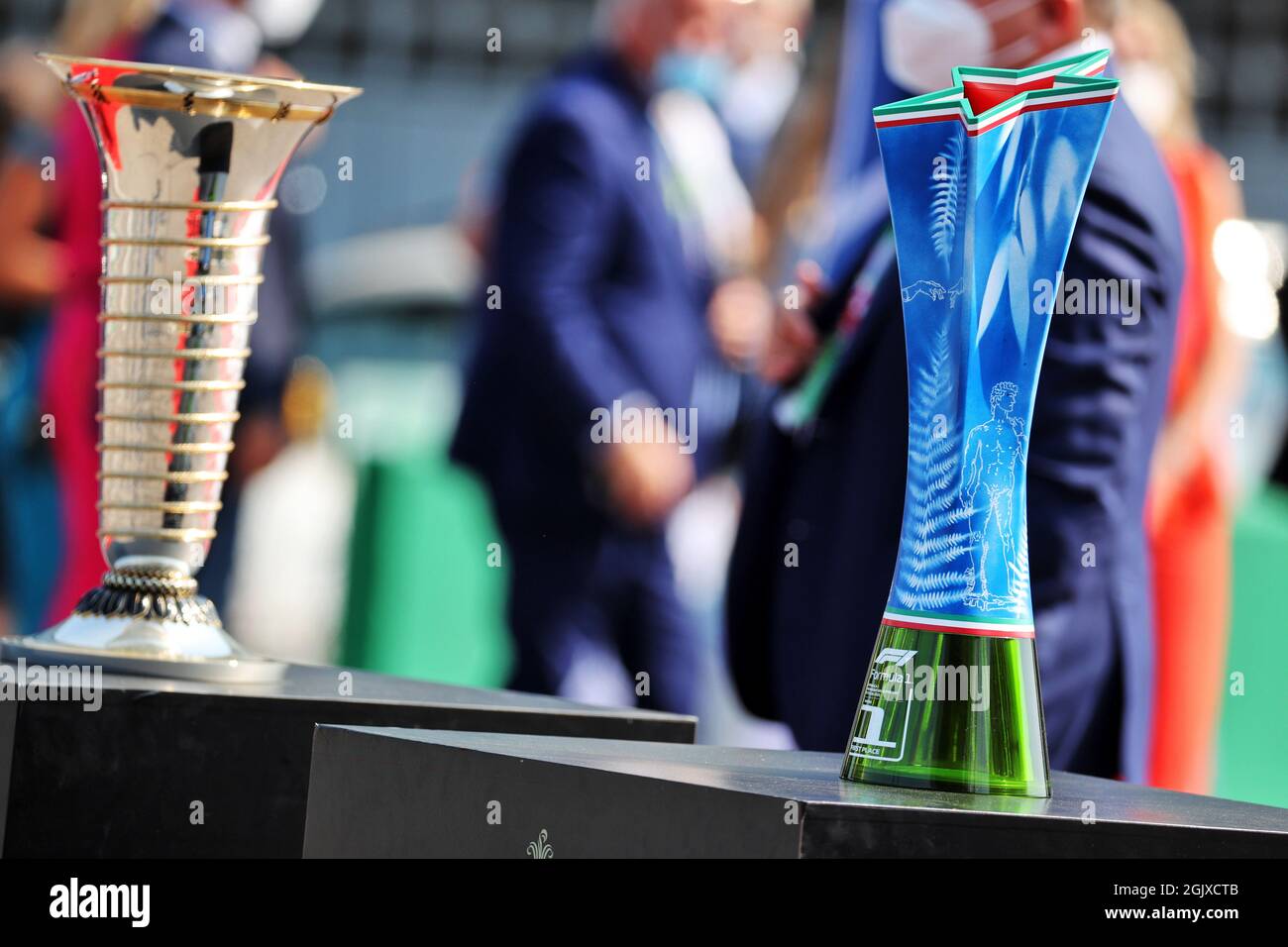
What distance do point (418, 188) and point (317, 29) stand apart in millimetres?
942

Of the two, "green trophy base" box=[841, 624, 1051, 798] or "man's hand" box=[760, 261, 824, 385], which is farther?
"man's hand" box=[760, 261, 824, 385]

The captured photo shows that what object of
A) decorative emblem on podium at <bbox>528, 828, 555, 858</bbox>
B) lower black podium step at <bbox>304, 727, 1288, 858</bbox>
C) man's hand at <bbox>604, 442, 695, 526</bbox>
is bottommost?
decorative emblem on podium at <bbox>528, 828, 555, 858</bbox>

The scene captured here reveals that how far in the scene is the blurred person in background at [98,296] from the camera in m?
3.63

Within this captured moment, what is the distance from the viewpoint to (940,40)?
2.23 m

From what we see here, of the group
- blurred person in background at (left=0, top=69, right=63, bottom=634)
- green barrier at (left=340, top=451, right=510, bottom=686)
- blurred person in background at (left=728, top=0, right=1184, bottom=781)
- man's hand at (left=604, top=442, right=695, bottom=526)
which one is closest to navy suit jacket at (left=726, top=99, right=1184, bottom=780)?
blurred person in background at (left=728, top=0, right=1184, bottom=781)

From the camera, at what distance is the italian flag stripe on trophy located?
136 cm

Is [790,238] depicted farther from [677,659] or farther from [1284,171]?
[1284,171]

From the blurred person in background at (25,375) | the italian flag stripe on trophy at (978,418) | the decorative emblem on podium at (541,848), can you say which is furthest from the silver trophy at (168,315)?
the blurred person in background at (25,375)

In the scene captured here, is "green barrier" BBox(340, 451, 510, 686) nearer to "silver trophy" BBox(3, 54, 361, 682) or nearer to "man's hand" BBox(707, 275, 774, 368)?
"man's hand" BBox(707, 275, 774, 368)

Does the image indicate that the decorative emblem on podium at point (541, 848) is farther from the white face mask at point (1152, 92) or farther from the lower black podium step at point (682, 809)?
the white face mask at point (1152, 92)

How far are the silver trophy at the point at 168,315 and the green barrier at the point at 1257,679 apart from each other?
2.41 metres

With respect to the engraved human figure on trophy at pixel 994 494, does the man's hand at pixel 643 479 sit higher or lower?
higher

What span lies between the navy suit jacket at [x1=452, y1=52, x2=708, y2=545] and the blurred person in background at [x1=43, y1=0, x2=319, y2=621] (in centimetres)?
39
